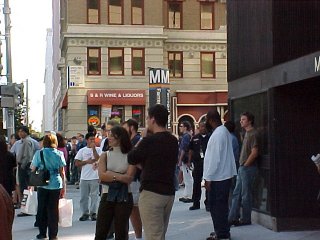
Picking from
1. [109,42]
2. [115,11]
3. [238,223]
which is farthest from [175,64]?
[238,223]

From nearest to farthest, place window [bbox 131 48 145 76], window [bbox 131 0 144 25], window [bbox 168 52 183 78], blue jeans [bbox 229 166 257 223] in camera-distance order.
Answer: blue jeans [bbox 229 166 257 223]
window [bbox 131 48 145 76]
window [bbox 131 0 144 25]
window [bbox 168 52 183 78]

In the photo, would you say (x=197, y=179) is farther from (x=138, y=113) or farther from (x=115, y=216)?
(x=138, y=113)

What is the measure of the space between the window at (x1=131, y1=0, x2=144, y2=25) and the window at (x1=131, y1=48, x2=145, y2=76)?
1.62 metres

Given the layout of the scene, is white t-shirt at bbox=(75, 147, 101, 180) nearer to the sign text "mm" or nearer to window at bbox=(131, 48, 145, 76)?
the sign text "mm"

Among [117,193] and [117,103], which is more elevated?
[117,103]

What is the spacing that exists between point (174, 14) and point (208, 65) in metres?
3.73

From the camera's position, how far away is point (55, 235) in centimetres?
1044

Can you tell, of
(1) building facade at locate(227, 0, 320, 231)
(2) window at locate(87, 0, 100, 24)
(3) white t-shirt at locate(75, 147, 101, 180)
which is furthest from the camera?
(2) window at locate(87, 0, 100, 24)

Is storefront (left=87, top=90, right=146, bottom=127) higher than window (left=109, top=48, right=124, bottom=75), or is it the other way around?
window (left=109, top=48, right=124, bottom=75)

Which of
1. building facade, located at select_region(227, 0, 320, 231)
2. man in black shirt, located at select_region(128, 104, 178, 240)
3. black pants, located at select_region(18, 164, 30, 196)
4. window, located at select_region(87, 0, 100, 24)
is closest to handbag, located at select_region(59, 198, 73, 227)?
building facade, located at select_region(227, 0, 320, 231)

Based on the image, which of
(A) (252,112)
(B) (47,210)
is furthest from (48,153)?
(A) (252,112)

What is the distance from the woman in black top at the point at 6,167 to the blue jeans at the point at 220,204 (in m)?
3.09

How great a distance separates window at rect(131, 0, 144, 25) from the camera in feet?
125

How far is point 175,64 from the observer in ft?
130
